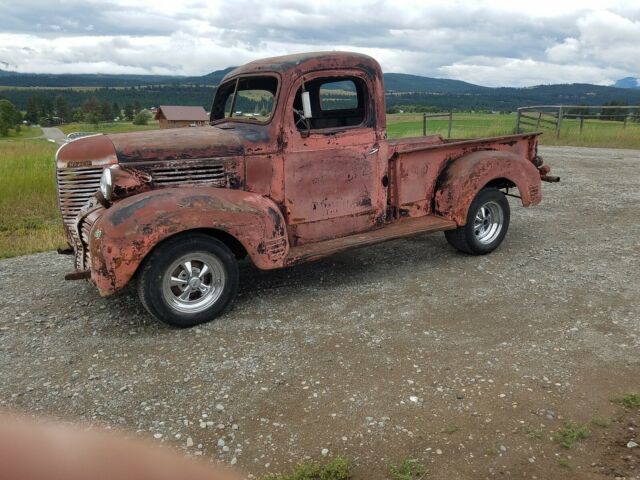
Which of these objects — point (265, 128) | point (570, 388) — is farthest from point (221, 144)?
point (570, 388)

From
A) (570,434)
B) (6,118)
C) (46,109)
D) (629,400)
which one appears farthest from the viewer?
(46,109)

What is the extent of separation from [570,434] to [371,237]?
2629 millimetres

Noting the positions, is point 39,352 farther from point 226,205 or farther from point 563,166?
point 563,166

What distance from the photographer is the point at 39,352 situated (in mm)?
3924

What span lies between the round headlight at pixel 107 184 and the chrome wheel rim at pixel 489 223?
3.93m

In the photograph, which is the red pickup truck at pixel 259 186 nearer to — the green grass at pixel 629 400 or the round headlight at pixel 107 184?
the round headlight at pixel 107 184

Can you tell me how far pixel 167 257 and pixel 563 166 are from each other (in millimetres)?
11304

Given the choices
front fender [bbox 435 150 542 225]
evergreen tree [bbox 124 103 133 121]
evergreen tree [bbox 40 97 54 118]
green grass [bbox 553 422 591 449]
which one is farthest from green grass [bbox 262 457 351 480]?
evergreen tree [bbox 40 97 54 118]

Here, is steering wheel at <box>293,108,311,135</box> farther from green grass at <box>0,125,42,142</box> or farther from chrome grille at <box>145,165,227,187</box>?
green grass at <box>0,125,42,142</box>

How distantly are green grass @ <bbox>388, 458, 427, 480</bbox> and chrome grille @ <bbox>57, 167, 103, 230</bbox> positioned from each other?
132 inches

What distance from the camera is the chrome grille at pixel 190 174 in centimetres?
426

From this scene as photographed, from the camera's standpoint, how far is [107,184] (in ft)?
13.3

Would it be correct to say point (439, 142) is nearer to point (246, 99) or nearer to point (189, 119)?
point (246, 99)

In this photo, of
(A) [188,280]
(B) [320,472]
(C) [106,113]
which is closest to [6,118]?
(C) [106,113]
